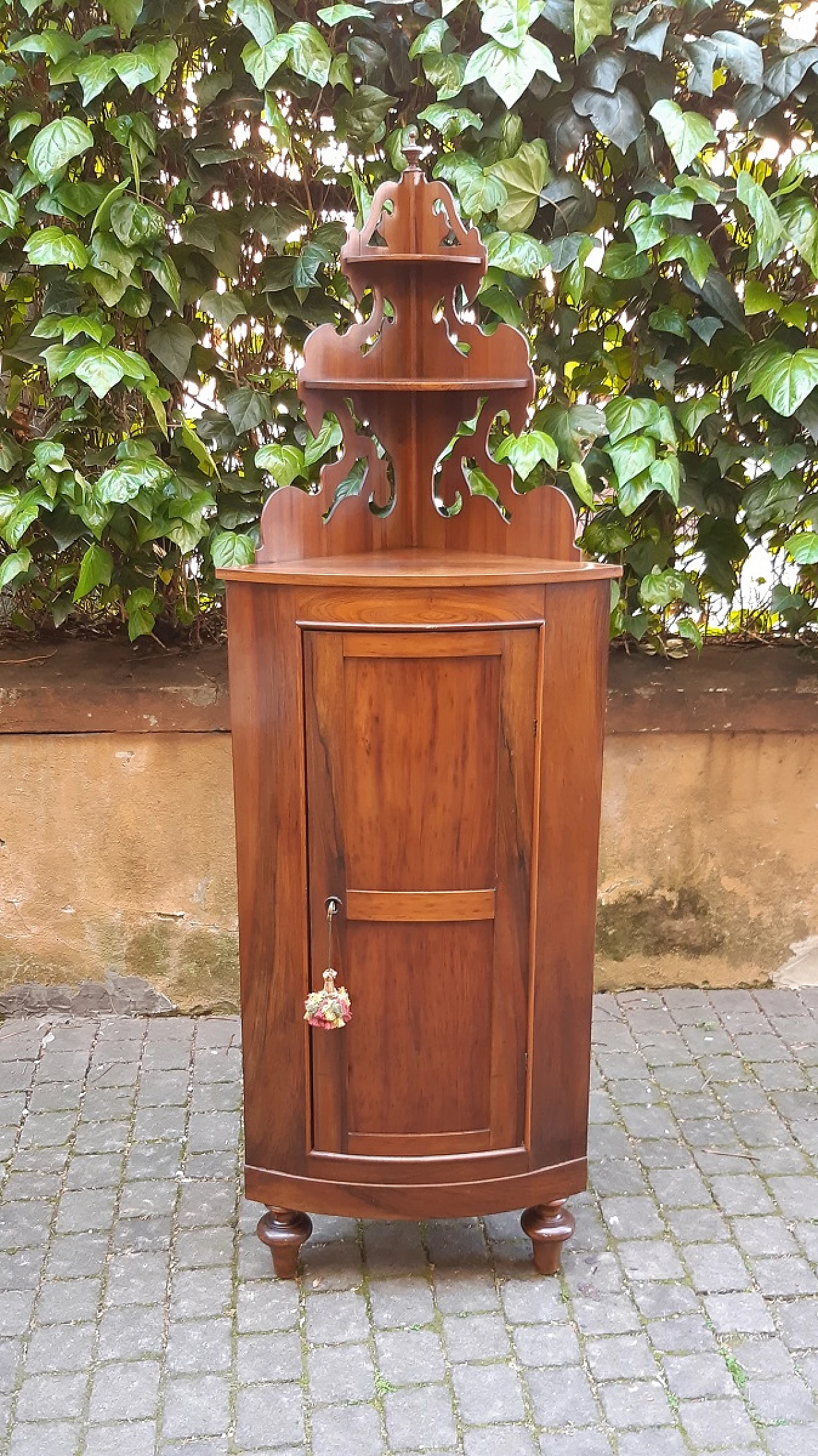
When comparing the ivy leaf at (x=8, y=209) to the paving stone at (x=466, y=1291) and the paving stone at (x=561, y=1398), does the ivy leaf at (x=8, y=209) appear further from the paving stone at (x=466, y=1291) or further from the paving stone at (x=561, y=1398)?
the paving stone at (x=561, y=1398)

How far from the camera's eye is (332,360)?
2.37m

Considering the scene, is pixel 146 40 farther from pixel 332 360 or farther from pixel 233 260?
pixel 332 360

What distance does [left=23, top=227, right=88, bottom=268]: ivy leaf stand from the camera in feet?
8.79

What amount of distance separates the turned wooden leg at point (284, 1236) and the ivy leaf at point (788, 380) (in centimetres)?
222

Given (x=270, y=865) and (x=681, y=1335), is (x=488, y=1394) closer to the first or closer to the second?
(x=681, y=1335)

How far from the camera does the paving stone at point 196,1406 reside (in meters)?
1.97

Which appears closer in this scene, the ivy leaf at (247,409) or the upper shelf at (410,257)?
the upper shelf at (410,257)

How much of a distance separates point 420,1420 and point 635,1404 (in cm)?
40

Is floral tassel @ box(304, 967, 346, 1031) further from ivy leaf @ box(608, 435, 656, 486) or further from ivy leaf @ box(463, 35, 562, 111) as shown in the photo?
ivy leaf @ box(463, 35, 562, 111)

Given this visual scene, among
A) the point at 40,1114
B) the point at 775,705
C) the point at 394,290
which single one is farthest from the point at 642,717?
the point at 40,1114

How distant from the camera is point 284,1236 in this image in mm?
2314

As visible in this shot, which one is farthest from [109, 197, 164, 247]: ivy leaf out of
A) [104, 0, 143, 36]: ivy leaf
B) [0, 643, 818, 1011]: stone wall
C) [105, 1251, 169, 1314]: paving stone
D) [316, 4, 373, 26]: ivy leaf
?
[105, 1251, 169, 1314]: paving stone

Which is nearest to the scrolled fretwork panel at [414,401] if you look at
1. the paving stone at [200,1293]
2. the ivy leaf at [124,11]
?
the ivy leaf at [124,11]

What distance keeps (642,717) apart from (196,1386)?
7.11ft
